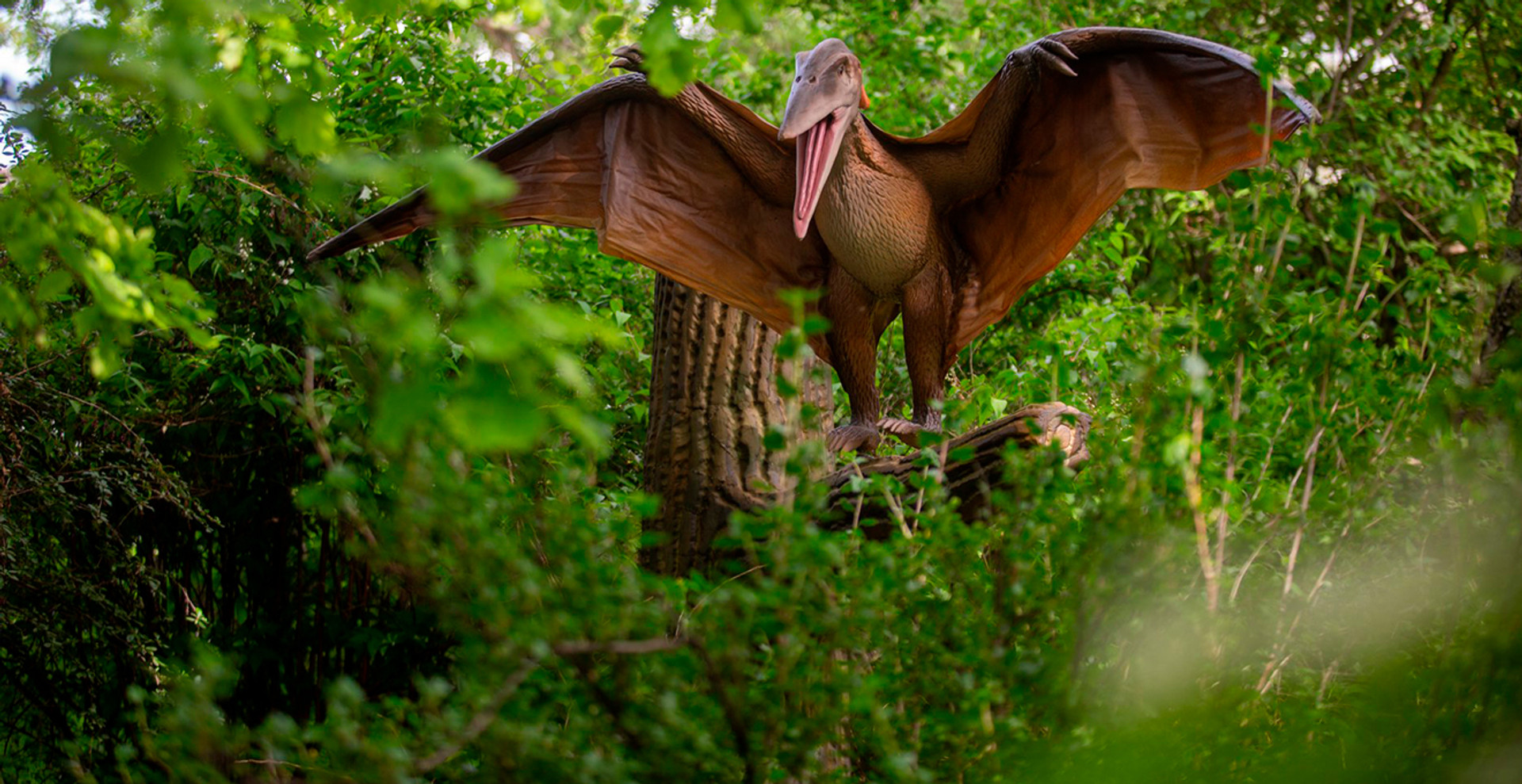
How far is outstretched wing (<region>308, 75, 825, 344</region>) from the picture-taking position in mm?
2057

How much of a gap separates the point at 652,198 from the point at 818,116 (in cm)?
38

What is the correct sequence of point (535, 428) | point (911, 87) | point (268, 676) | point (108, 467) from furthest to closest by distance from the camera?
point (911, 87) < point (268, 676) < point (108, 467) < point (535, 428)

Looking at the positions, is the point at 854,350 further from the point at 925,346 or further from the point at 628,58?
the point at 628,58

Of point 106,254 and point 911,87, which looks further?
point 911,87

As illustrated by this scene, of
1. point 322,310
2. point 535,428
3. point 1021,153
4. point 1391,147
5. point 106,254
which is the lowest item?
point 535,428

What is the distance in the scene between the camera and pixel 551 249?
3.28 meters

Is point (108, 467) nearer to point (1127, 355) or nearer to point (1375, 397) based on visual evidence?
point (1127, 355)

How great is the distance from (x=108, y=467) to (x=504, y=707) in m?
1.43

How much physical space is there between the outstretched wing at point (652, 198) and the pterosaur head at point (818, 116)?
0.50ft

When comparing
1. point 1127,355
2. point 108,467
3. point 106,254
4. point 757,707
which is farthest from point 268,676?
point 1127,355

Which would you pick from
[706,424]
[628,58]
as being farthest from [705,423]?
[628,58]

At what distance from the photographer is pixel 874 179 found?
1976 millimetres

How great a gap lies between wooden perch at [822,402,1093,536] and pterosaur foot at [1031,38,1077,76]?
1.70 feet

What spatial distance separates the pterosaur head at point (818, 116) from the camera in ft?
5.99
